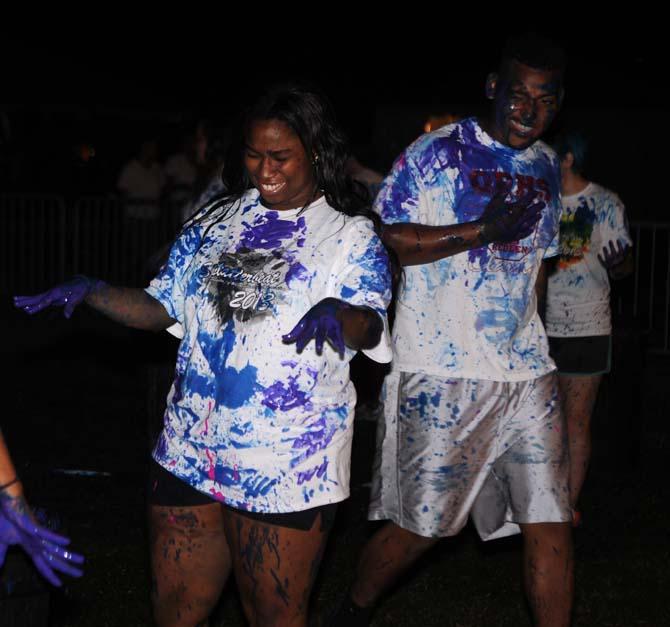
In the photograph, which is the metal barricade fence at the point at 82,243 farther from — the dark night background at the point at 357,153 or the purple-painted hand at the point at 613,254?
the purple-painted hand at the point at 613,254

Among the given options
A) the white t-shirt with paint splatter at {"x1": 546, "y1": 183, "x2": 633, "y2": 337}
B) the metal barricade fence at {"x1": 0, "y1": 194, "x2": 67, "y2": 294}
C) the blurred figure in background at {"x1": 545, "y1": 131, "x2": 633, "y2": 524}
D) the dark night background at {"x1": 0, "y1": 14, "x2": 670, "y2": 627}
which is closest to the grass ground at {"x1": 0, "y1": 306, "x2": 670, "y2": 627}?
the dark night background at {"x1": 0, "y1": 14, "x2": 670, "y2": 627}

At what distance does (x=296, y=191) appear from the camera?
3416 mm

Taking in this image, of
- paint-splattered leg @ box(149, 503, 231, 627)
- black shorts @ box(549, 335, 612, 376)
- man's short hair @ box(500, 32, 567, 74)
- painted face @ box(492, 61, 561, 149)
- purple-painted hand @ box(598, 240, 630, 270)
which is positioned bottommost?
paint-splattered leg @ box(149, 503, 231, 627)

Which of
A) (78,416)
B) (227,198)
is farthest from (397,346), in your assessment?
(78,416)

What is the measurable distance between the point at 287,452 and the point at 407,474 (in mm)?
1193

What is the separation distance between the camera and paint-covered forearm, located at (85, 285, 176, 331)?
3.48 m

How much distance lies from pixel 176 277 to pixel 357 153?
19.0ft

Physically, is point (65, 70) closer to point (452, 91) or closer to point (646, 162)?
point (452, 91)

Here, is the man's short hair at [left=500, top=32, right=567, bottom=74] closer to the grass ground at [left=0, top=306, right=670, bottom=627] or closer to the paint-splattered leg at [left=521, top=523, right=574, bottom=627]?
the paint-splattered leg at [left=521, top=523, right=574, bottom=627]

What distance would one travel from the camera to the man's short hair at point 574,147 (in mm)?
6180

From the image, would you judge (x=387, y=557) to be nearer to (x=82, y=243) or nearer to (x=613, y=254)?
(x=613, y=254)

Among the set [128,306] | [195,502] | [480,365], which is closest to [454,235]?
[480,365]

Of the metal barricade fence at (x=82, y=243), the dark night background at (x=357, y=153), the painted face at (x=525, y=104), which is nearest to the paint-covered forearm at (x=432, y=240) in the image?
the painted face at (x=525, y=104)

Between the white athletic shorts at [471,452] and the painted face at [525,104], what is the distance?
35.6 inches
